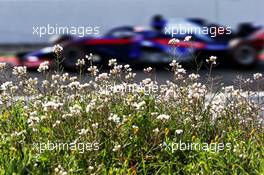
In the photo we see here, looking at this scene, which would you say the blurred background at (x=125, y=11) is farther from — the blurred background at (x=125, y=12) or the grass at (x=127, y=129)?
the grass at (x=127, y=129)

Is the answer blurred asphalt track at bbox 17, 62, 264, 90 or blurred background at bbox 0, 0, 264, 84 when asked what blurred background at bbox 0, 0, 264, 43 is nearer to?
blurred background at bbox 0, 0, 264, 84

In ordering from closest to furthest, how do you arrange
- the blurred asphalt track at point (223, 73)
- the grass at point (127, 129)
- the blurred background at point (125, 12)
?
1. the grass at point (127, 129)
2. the blurred asphalt track at point (223, 73)
3. the blurred background at point (125, 12)

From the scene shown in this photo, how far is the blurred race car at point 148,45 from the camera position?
15.0 metres

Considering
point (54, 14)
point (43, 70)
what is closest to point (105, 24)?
point (54, 14)

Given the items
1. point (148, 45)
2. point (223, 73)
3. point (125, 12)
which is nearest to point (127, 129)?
point (148, 45)

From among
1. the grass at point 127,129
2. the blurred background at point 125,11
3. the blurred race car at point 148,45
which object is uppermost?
the blurred background at point 125,11

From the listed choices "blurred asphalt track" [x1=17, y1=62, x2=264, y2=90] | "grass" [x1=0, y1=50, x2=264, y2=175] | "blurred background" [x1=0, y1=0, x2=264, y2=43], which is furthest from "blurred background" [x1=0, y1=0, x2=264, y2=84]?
"grass" [x1=0, y1=50, x2=264, y2=175]

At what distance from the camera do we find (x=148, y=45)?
15.2m

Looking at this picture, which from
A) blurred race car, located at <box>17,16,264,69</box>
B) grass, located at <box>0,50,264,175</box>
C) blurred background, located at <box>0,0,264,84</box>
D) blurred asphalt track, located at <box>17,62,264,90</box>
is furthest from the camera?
blurred background, located at <box>0,0,264,84</box>

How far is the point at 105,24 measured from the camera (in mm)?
18125

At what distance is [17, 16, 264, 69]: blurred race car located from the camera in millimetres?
14961

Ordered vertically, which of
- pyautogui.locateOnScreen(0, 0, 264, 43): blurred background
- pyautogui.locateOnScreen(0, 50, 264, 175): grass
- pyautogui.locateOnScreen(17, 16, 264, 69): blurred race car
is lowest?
pyautogui.locateOnScreen(0, 50, 264, 175): grass

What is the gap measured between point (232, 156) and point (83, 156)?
100 centimetres

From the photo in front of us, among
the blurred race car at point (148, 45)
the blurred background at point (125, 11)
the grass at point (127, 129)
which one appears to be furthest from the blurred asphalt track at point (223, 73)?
the grass at point (127, 129)
